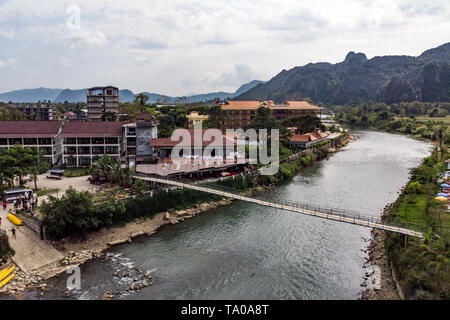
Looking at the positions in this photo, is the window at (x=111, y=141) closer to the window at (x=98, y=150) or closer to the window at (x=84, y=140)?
the window at (x=98, y=150)

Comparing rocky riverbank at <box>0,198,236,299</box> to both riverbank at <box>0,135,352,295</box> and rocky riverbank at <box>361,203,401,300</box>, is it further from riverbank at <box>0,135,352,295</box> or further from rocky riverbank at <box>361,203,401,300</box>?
rocky riverbank at <box>361,203,401,300</box>

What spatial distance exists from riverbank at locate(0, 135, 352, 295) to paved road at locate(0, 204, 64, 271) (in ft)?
1.80

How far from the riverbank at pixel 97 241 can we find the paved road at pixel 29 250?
0.55 metres

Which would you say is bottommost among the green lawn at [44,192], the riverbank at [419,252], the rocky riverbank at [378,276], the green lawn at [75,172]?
the rocky riverbank at [378,276]

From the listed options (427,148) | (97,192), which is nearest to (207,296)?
(97,192)

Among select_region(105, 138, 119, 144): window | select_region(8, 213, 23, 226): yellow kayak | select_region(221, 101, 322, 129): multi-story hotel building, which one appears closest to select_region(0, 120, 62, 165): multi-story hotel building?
select_region(105, 138, 119, 144): window

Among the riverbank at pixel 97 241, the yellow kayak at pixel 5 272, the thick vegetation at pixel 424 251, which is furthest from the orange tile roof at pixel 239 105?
the yellow kayak at pixel 5 272

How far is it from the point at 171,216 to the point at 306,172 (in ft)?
77.5

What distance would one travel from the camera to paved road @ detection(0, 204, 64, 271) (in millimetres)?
20316

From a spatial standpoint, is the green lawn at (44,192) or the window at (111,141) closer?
the green lawn at (44,192)

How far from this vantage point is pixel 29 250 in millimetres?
21266

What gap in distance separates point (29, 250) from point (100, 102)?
2179 inches

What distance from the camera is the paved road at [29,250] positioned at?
2032 centimetres
